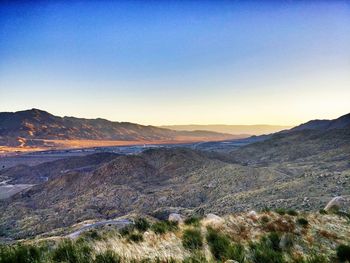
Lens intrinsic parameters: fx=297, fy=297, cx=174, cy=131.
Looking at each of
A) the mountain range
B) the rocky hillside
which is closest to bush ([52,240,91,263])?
the mountain range

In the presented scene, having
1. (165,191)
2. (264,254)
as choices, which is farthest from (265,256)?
(165,191)

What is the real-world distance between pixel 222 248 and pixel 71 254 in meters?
2.97

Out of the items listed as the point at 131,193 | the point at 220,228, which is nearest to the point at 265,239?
the point at 220,228

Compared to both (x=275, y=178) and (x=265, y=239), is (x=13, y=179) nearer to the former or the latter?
(x=275, y=178)

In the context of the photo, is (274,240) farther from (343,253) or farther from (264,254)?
(264,254)

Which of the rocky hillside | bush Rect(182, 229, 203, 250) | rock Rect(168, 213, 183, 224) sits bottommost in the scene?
the rocky hillside

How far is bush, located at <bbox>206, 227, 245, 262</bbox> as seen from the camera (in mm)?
5529

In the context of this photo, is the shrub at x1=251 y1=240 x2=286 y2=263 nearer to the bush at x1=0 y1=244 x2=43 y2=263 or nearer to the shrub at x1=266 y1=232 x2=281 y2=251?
the shrub at x1=266 y1=232 x2=281 y2=251

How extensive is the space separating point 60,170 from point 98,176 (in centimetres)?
2948

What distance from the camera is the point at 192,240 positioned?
22.4ft

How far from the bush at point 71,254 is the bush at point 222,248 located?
2.49 meters

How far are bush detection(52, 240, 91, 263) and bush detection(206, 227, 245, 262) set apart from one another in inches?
98.1

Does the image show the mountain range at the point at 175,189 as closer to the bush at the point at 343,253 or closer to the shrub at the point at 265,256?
the bush at the point at 343,253

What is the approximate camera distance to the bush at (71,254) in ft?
16.9
